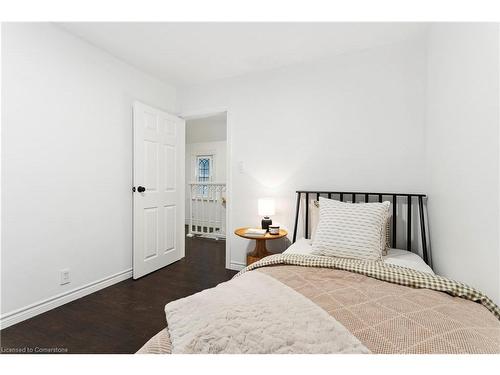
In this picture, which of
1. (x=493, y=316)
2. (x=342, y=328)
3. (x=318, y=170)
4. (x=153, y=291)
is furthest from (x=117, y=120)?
(x=493, y=316)

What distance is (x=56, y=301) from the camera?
216 cm

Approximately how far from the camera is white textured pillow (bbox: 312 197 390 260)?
1.78 meters

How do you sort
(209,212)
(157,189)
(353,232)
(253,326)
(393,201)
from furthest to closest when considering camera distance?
(209,212) < (157,189) < (393,201) < (353,232) < (253,326)

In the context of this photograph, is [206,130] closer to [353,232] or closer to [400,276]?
[353,232]

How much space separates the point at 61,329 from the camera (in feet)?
6.01

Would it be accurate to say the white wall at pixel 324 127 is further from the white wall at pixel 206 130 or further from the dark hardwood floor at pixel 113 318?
the white wall at pixel 206 130

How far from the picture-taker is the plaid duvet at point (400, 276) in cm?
111

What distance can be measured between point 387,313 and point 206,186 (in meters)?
5.61

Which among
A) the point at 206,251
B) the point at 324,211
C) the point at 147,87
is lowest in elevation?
the point at 206,251

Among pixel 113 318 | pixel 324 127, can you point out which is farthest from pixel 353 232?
pixel 113 318

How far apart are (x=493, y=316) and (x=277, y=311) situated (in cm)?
89

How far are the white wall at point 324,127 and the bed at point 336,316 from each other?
53.2 inches

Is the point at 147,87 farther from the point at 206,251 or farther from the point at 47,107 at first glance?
the point at 206,251

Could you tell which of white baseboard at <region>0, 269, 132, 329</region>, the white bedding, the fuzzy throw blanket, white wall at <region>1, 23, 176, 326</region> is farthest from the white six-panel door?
the fuzzy throw blanket
